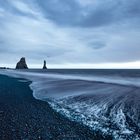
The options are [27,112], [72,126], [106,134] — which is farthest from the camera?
[27,112]

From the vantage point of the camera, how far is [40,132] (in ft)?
30.3

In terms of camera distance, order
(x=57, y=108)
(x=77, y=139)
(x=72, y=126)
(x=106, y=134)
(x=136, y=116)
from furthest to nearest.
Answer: (x=57, y=108) → (x=136, y=116) → (x=72, y=126) → (x=106, y=134) → (x=77, y=139)

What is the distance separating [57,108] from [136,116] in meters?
6.12

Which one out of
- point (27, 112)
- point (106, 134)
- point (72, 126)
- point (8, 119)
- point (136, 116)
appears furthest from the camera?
point (27, 112)

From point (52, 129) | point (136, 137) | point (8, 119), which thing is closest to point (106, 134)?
point (136, 137)

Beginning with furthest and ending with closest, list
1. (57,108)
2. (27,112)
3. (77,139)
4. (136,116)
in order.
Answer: (57,108) < (27,112) < (136,116) < (77,139)

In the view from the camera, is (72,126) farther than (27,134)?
Yes

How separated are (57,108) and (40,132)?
5.51 m

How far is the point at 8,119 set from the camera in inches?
446

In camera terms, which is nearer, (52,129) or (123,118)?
(52,129)

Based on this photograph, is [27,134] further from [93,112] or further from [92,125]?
[93,112]

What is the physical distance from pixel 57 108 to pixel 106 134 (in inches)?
247

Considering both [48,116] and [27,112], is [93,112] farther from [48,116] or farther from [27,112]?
[27,112]

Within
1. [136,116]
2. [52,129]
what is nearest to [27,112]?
[52,129]
